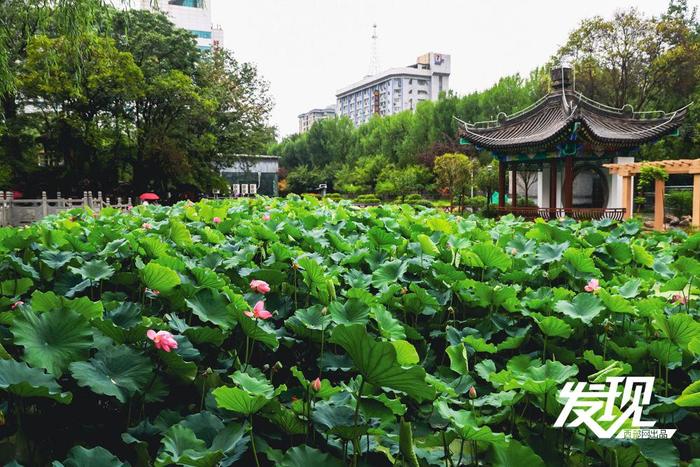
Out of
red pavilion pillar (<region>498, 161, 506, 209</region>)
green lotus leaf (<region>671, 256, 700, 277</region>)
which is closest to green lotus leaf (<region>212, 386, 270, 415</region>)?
green lotus leaf (<region>671, 256, 700, 277</region>)

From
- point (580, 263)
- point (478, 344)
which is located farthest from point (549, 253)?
point (478, 344)

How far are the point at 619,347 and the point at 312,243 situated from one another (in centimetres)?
147

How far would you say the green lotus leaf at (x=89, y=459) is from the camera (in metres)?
1.06

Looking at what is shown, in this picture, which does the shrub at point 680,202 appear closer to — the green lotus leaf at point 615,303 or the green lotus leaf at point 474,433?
the green lotus leaf at point 615,303

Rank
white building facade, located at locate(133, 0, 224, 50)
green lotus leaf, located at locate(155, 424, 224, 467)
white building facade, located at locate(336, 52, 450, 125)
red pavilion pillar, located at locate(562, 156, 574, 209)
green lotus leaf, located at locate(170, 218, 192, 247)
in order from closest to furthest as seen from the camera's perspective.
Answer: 1. green lotus leaf, located at locate(155, 424, 224, 467)
2. green lotus leaf, located at locate(170, 218, 192, 247)
3. red pavilion pillar, located at locate(562, 156, 574, 209)
4. white building facade, located at locate(133, 0, 224, 50)
5. white building facade, located at locate(336, 52, 450, 125)

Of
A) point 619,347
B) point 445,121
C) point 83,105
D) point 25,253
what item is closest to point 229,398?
point 619,347

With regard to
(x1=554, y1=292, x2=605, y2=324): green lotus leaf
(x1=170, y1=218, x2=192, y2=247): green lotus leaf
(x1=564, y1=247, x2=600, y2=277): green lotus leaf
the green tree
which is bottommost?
(x1=554, y1=292, x2=605, y2=324): green lotus leaf

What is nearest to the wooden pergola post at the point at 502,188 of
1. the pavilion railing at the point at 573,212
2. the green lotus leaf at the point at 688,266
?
the pavilion railing at the point at 573,212

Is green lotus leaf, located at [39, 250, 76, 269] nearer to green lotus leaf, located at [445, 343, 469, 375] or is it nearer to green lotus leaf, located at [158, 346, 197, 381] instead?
green lotus leaf, located at [158, 346, 197, 381]

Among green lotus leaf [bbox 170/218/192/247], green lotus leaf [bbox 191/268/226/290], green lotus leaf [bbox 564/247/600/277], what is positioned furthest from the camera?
green lotus leaf [bbox 170/218/192/247]

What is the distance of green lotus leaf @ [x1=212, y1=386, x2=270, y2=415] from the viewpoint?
43.4 inches

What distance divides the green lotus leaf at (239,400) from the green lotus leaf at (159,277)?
2.11 ft

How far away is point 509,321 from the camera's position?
5.99ft

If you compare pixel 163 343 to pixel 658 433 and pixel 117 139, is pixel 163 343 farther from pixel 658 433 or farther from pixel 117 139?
pixel 117 139
